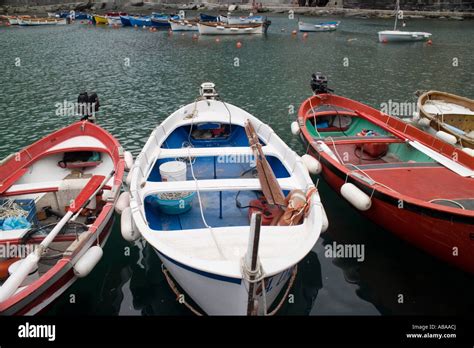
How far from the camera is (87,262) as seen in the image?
6.04 meters

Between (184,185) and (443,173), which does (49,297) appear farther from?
(443,173)

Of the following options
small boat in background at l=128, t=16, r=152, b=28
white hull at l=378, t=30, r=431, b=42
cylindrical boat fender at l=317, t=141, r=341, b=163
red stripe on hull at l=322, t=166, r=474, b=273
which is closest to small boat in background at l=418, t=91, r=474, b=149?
cylindrical boat fender at l=317, t=141, r=341, b=163

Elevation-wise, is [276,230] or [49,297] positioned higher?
[276,230]

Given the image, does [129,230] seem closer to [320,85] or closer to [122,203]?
[122,203]

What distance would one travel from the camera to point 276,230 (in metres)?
6.20

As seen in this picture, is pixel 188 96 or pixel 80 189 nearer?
pixel 80 189

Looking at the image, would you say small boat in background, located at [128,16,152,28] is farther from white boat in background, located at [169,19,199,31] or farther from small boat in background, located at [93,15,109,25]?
white boat in background, located at [169,19,199,31]

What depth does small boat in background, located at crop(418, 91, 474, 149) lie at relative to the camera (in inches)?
458

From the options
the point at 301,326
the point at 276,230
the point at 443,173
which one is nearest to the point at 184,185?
the point at 276,230

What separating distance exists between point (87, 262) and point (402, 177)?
7247 millimetres

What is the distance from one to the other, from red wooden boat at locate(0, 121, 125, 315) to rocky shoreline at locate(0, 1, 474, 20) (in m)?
74.8

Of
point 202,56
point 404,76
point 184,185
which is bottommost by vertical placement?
point 184,185

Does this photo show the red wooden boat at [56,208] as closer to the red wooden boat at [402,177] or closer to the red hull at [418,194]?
the red wooden boat at [402,177]

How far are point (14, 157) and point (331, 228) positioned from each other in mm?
8666
